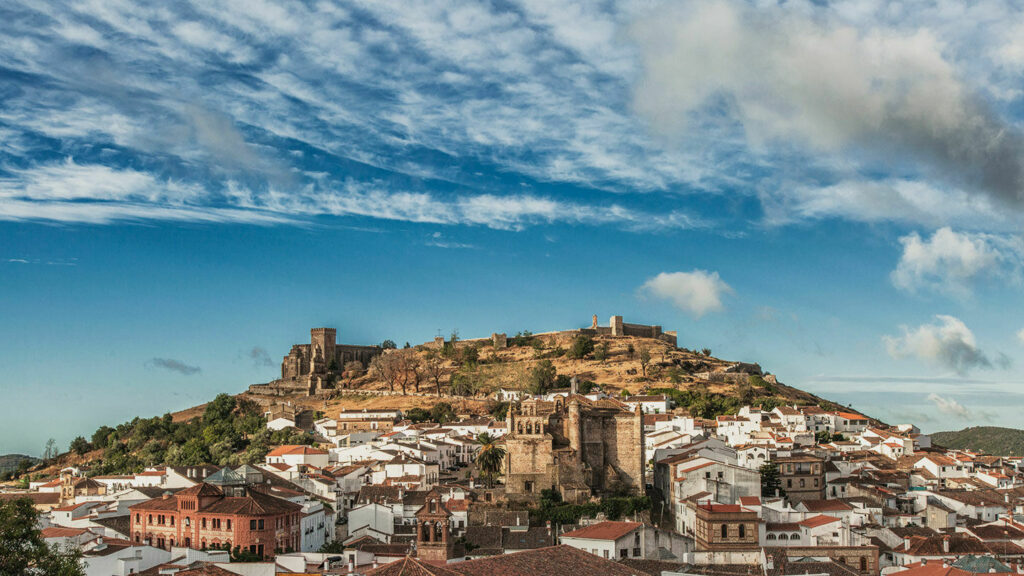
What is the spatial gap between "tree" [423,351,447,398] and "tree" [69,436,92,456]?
35.1 meters

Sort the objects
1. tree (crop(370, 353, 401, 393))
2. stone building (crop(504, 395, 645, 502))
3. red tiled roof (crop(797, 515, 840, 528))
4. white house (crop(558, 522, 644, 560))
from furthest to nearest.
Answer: tree (crop(370, 353, 401, 393)) → stone building (crop(504, 395, 645, 502)) → red tiled roof (crop(797, 515, 840, 528)) → white house (crop(558, 522, 644, 560))

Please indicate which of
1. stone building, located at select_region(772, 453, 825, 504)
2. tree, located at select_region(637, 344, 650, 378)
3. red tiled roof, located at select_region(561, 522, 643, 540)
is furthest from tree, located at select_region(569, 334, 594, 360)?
red tiled roof, located at select_region(561, 522, 643, 540)

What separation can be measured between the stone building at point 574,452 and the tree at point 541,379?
3579 centimetres

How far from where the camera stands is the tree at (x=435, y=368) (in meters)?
105

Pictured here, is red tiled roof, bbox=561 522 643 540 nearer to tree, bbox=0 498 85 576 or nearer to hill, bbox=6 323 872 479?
tree, bbox=0 498 85 576

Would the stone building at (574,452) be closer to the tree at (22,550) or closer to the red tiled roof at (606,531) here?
the red tiled roof at (606,531)

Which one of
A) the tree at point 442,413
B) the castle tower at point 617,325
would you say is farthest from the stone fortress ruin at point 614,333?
the tree at point 442,413

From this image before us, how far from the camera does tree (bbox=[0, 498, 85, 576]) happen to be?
2286 cm

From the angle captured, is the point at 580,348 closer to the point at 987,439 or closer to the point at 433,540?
the point at 987,439

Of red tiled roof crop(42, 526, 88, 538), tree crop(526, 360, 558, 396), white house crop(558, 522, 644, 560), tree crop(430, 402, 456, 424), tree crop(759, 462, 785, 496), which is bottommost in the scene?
white house crop(558, 522, 644, 560)

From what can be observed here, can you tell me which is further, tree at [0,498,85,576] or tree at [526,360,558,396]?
tree at [526,360,558,396]

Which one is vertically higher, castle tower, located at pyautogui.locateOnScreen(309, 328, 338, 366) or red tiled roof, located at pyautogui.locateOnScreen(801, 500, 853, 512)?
castle tower, located at pyautogui.locateOnScreen(309, 328, 338, 366)

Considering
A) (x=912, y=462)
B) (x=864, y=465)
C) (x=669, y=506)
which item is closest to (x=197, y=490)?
(x=669, y=506)

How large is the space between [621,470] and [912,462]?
961 inches
